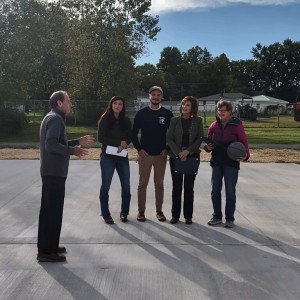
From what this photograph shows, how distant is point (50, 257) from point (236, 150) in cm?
255

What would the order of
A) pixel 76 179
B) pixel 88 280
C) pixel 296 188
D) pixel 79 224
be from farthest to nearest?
pixel 76 179
pixel 296 188
pixel 79 224
pixel 88 280

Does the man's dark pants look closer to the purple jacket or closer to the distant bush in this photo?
the purple jacket

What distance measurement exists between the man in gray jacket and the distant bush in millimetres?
20061

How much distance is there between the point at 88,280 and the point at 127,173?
2.25 meters

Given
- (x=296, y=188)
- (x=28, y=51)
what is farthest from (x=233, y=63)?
(x=296, y=188)

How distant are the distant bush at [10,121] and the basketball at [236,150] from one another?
19.7 meters

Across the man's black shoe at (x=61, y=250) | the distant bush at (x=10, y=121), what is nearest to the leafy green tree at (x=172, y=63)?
the distant bush at (x=10, y=121)

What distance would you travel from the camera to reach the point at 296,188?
8.59 meters

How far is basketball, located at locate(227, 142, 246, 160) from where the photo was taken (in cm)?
556

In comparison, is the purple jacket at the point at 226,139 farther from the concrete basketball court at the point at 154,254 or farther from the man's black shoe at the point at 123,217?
the man's black shoe at the point at 123,217

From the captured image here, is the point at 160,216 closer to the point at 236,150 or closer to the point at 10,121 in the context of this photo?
the point at 236,150

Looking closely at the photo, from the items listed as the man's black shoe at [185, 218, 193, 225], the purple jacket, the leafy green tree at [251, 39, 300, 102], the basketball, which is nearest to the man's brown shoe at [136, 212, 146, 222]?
the man's black shoe at [185, 218, 193, 225]

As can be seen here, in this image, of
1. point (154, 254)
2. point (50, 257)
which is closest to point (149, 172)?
point (154, 254)

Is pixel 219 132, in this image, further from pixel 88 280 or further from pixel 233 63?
pixel 233 63
